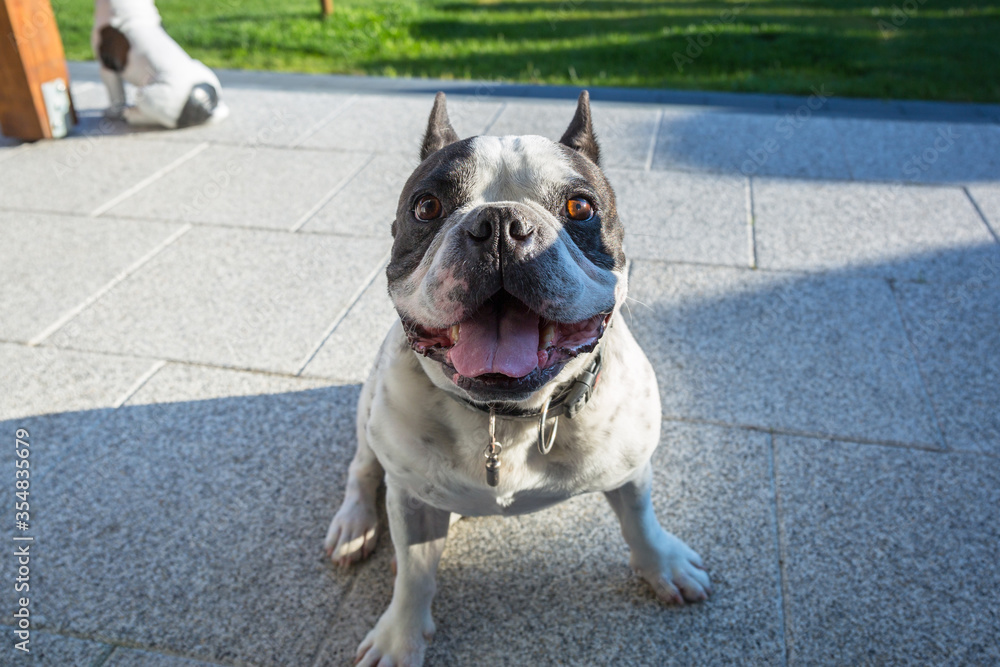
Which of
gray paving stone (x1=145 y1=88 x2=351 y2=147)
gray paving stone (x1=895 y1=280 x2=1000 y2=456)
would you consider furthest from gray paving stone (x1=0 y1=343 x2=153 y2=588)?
gray paving stone (x1=895 y1=280 x2=1000 y2=456)

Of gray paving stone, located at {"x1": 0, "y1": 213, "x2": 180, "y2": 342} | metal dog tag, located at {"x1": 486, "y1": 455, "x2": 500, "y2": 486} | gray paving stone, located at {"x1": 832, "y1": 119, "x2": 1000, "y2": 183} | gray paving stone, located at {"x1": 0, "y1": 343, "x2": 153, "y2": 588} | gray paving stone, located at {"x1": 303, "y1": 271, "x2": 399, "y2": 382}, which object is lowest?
gray paving stone, located at {"x1": 0, "y1": 343, "x2": 153, "y2": 588}

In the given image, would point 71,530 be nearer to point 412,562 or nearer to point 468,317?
point 412,562

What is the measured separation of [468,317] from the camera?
1.89m

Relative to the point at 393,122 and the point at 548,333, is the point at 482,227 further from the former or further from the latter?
the point at 393,122

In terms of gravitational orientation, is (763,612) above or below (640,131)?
below

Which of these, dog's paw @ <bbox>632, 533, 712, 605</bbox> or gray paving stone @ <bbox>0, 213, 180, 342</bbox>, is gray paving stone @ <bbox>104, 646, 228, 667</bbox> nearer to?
dog's paw @ <bbox>632, 533, 712, 605</bbox>

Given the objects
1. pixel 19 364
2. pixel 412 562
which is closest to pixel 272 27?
pixel 19 364

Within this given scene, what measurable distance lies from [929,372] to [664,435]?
4.80 feet

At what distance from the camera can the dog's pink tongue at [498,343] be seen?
6.08 ft

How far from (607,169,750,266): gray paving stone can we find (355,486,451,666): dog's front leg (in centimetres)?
279

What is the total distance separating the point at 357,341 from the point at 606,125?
3697 millimetres

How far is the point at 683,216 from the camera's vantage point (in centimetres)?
520

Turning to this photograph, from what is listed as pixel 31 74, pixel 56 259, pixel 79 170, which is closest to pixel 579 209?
pixel 56 259

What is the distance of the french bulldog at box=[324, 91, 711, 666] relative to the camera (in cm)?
185
